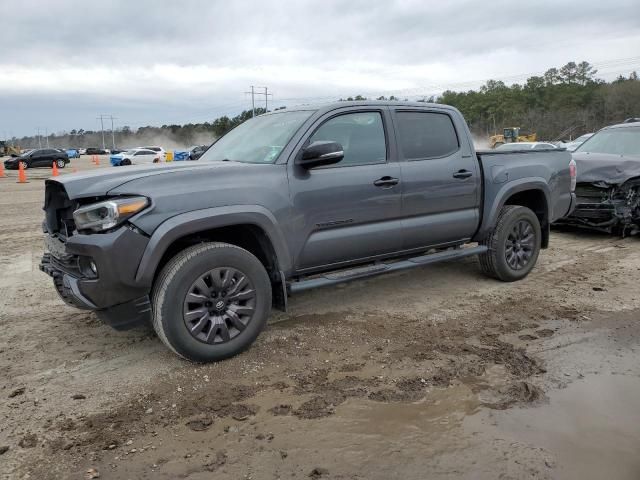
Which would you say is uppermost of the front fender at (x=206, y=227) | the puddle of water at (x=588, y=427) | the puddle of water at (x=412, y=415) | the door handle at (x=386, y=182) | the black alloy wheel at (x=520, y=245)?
the door handle at (x=386, y=182)

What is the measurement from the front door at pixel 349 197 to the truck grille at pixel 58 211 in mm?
1627

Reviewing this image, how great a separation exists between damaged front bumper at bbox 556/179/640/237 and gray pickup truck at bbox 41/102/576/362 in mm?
2930

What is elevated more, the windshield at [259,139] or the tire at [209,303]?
the windshield at [259,139]

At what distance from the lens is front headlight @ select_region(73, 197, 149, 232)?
3559 mm

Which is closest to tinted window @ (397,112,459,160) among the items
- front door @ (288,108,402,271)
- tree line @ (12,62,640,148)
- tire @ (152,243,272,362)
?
front door @ (288,108,402,271)

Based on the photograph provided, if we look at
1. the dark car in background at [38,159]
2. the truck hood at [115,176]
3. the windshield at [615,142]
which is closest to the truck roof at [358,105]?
the truck hood at [115,176]

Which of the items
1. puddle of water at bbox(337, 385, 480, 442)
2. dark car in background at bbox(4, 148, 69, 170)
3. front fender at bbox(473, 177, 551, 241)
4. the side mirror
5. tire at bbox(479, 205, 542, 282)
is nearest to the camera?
puddle of water at bbox(337, 385, 480, 442)

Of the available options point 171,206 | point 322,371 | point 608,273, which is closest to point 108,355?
point 171,206

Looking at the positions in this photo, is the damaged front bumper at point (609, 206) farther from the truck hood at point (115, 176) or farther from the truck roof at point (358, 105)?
the truck hood at point (115, 176)

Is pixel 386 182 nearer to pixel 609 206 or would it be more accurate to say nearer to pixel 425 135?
pixel 425 135

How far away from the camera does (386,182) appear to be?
15.8ft

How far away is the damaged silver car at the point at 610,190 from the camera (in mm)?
8203

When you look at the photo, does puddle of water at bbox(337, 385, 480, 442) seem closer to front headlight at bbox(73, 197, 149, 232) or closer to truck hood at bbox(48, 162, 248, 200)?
front headlight at bbox(73, 197, 149, 232)

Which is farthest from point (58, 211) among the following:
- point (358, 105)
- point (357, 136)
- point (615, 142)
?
point (615, 142)
